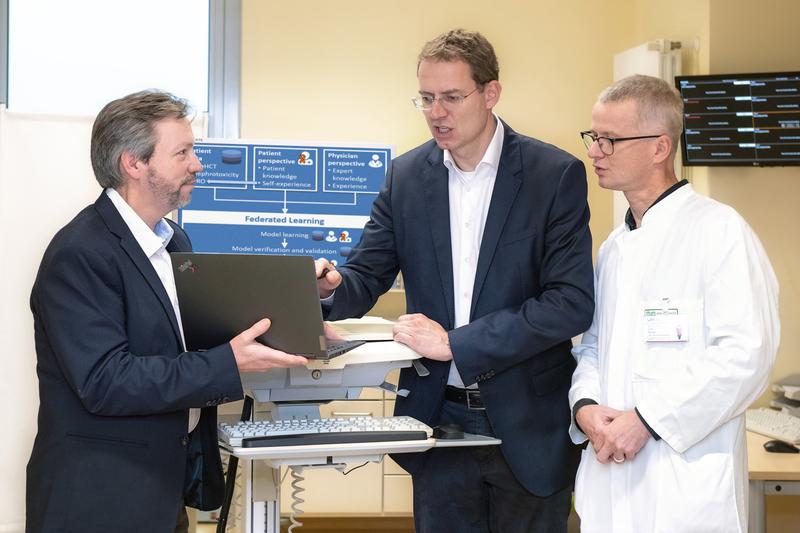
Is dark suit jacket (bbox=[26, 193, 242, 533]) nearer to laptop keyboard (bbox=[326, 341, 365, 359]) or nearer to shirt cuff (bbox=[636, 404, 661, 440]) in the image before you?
laptop keyboard (bbox=[326, 341, 365, 359])

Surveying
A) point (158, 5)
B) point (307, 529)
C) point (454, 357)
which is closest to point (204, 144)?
point (158, 5)

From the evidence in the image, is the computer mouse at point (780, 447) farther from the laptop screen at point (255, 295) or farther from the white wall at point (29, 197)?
the white wall at point (29, 197)

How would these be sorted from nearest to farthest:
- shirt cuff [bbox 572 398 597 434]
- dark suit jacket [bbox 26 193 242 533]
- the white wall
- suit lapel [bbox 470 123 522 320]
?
dark suit jacket [bbox 26 193 242 533], shirt cuff [bbox 572 398 597 434], suit lapel [bbox 470 123 522 320], the white wall

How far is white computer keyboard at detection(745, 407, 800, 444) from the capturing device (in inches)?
122

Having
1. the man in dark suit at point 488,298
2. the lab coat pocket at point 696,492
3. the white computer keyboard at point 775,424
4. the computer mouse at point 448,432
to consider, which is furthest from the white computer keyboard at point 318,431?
the white computer keyboard at point 775,424

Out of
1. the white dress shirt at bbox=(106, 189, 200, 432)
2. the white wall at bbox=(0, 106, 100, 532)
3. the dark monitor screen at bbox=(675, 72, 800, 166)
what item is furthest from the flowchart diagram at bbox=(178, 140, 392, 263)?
the white dress shirt at bbox=(106, 189, 200, 432)

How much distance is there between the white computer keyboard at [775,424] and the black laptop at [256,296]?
191 cm

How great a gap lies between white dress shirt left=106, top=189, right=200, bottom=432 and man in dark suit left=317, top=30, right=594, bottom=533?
0.38 m

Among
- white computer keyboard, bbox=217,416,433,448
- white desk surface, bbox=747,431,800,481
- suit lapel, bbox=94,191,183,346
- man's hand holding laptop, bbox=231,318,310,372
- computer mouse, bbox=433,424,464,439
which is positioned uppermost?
suit lapel, bbox=94,191,183,346

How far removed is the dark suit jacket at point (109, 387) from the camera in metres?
1.76

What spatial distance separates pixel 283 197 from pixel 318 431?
97.5 inches

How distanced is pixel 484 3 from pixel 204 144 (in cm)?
156

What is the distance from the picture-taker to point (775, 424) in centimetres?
324

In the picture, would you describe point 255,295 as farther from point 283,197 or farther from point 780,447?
point 283,197
